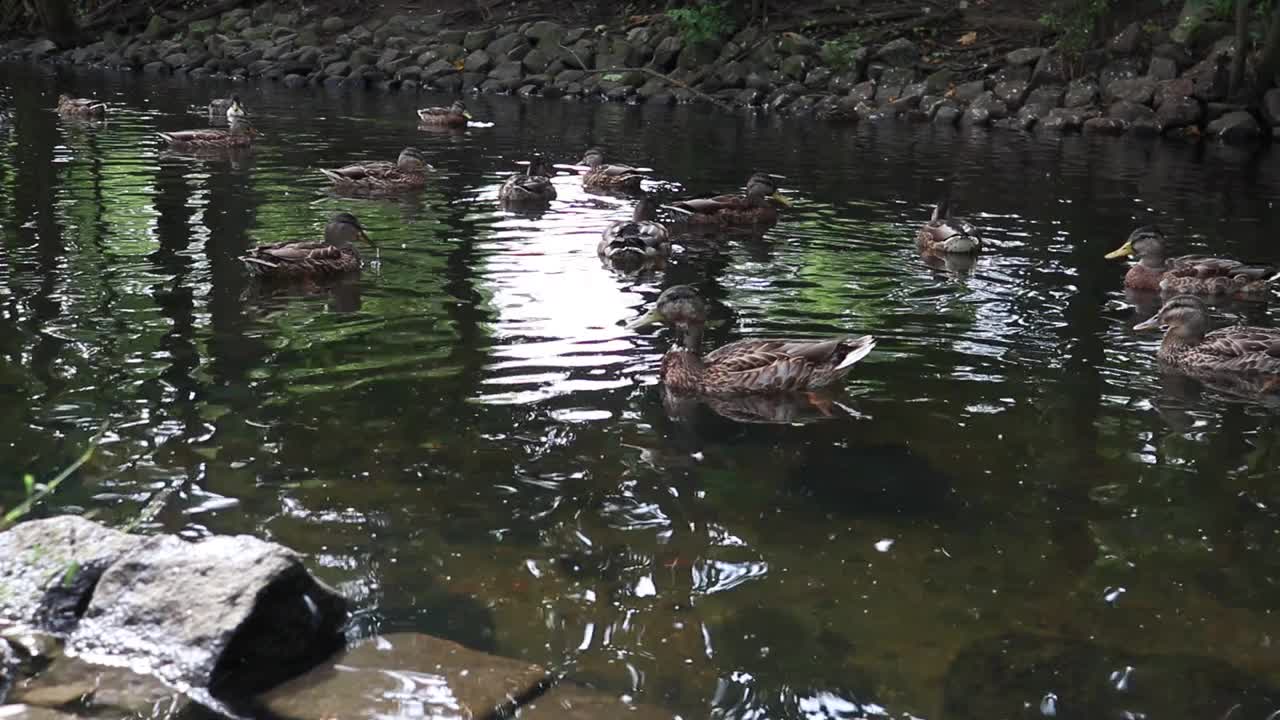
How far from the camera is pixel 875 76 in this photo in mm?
31906

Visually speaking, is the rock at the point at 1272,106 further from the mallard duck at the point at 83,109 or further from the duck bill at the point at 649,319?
the mallard duck at the point at 83,109

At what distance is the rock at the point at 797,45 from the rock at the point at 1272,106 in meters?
10.7

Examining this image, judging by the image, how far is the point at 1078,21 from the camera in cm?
2883

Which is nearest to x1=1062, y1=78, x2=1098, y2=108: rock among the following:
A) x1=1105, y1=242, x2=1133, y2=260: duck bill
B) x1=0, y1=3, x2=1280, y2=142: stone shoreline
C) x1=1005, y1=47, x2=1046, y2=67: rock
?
x1=0, y1=3, x2=1280, y2=142: stone shoreline

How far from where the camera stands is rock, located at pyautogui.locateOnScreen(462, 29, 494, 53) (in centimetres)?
3859

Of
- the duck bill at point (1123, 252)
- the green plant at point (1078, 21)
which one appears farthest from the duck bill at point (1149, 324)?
the green plant at point (1078, 21)

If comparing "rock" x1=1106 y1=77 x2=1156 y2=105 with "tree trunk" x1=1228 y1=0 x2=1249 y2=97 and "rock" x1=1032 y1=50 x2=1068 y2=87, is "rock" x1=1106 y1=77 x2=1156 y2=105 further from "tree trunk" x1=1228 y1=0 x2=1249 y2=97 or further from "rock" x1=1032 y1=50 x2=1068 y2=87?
"tree trunk" x1=1228 y1=0 x2=1249 y2=97

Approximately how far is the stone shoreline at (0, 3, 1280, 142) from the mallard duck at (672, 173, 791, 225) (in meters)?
13.8

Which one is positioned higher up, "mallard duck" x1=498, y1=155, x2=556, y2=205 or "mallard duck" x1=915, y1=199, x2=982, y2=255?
"mallard duck" x1=498, y1=155, x2=556, y2=205

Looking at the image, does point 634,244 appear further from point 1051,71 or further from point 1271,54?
point 1051,71

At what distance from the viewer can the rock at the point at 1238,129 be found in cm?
2616

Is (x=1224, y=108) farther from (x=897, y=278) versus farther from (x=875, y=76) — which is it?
(x=897, y=278)

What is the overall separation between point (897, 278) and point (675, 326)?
322 centimetres

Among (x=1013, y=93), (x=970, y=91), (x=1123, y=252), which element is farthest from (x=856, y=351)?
(x=970, y=91)
